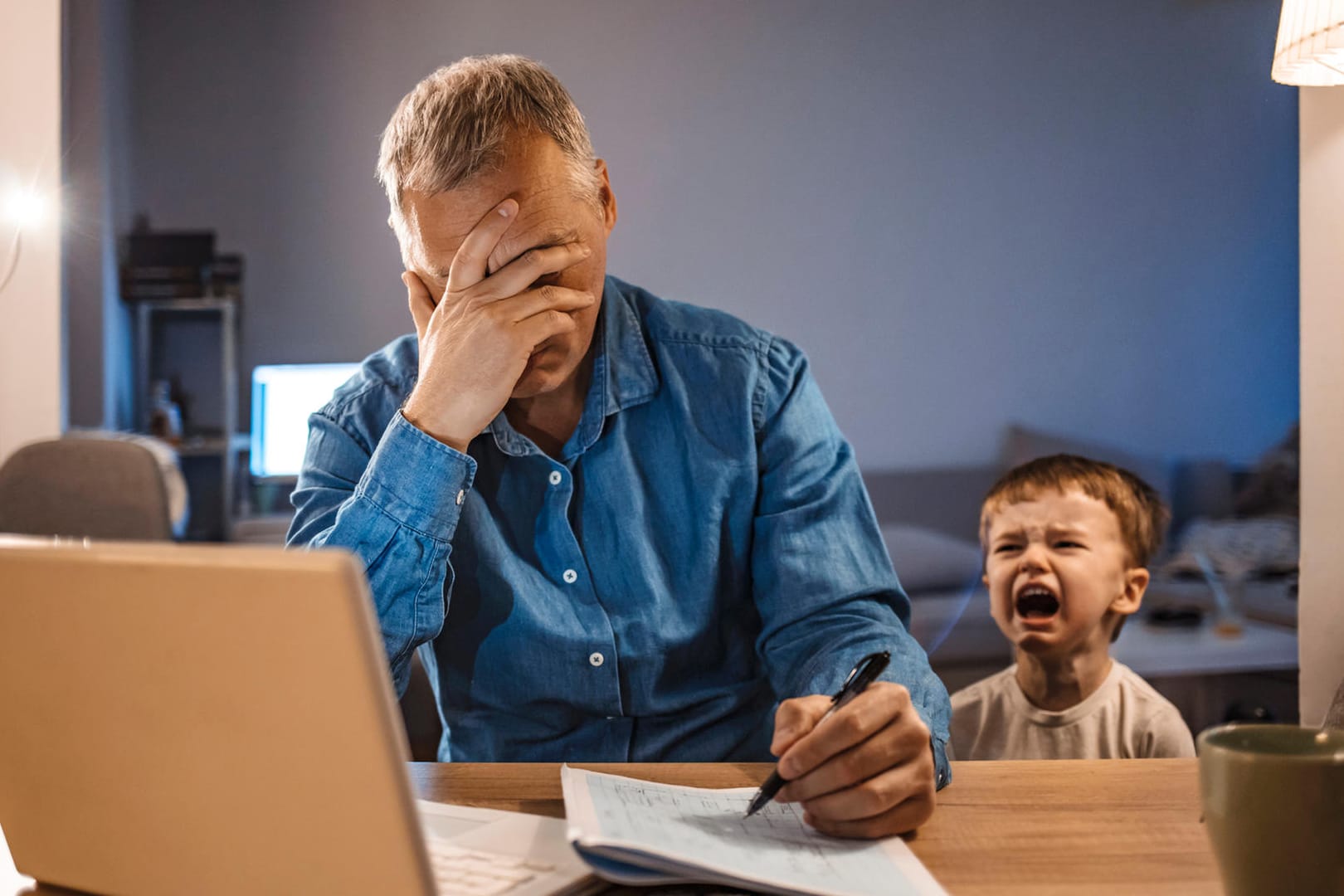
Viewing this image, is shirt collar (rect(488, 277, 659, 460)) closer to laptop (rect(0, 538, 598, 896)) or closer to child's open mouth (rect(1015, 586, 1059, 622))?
laptop (rect(0, 538, 598, 896))

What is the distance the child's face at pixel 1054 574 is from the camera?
1.85m

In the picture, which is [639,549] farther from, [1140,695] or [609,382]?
[1140,695]

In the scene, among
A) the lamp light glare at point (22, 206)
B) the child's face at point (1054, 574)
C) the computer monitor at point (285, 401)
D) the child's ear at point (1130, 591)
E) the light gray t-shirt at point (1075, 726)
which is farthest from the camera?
the computer monitor at point (285, 401)

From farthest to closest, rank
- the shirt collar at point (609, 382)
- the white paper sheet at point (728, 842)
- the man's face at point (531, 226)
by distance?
1. the shirt collar at point (609, 382)
2. the man's face at point (531, 226)
3. the white paper sheet at point (728, 842)

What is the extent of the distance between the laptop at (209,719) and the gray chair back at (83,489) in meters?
1.56

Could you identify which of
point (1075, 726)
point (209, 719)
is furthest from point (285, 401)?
point (209, 719)

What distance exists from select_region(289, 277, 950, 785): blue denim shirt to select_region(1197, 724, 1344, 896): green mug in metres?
0.55

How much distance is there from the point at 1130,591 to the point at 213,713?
1.84 metres

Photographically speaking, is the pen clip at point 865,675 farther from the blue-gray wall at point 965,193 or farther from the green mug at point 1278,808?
the blue-gray wall at point 965,193

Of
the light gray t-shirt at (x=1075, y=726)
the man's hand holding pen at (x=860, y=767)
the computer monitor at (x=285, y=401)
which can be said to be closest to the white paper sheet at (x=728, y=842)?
the man's hand holding pen at (x=860, y=767)

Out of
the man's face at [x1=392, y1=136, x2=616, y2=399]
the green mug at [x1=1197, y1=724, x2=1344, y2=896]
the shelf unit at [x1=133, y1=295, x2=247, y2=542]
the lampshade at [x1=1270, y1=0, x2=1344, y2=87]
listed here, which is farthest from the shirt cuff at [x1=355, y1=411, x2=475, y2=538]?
the shelf unit at [x1=133, y1=295, x2=247, y2=542]

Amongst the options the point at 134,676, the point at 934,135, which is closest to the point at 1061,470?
the point at 934,135

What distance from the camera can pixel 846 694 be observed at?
73 centimetres

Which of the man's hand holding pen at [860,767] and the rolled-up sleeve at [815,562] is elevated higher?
the rolled-up sleeve at [815,562]
